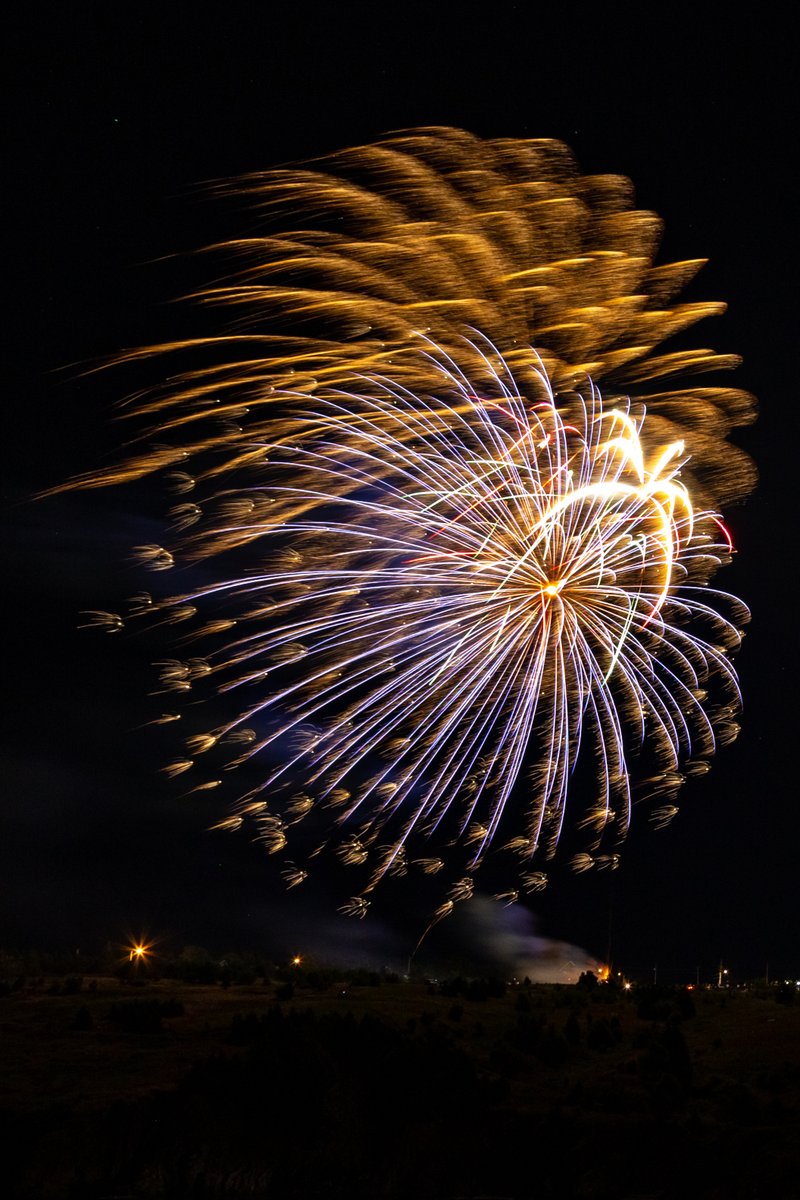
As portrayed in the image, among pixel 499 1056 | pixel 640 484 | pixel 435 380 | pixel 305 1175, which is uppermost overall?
pixel 435 380

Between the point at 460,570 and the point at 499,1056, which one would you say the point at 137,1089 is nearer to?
the point at 499,1056

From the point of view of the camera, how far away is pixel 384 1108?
22641mm

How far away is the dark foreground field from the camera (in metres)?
20.4

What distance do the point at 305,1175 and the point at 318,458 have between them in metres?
13.2

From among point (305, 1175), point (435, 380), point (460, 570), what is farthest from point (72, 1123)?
point (435, 380)

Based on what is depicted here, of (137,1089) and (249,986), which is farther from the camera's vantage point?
(249,986)

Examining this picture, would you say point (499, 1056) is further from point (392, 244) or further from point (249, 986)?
point (392, 244)

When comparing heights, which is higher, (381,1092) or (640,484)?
(640,484)

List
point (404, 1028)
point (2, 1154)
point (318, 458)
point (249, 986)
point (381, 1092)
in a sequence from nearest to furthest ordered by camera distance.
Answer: point (2, 1154) < point (381, 1092) < point (318, 458) < point (404, 1028) < point (249, 986)

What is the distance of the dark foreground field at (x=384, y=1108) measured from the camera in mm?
20375

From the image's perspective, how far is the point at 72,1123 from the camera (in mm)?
21016

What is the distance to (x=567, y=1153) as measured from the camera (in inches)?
834

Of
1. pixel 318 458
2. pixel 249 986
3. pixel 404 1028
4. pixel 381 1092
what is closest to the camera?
pixel 381 1092

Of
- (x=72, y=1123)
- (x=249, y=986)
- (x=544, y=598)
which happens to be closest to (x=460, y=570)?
(x=544, y=598)
